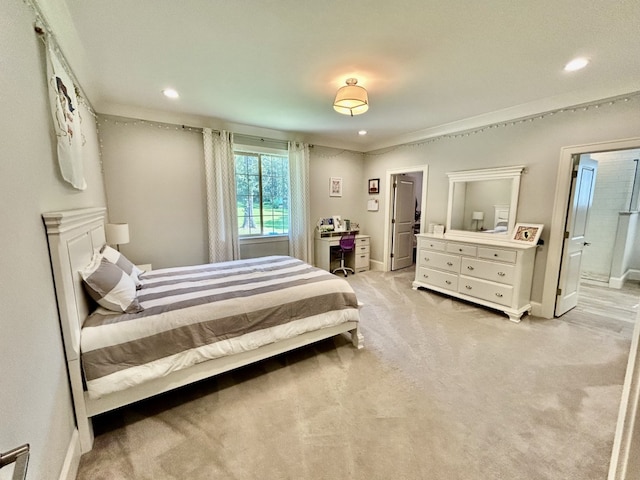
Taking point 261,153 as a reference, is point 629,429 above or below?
below

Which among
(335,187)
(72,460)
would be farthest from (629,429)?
(335,187)

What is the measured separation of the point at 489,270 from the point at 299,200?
305cm

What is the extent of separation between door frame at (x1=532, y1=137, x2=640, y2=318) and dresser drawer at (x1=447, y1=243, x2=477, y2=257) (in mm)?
799

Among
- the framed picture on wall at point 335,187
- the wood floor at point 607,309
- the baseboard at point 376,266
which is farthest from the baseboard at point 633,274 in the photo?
the framed picture on wall at point 335,187

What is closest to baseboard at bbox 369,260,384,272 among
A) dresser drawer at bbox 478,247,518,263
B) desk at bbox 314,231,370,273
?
desk at bbox 314,231,370,273

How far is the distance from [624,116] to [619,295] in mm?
2853

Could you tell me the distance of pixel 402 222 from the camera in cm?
552

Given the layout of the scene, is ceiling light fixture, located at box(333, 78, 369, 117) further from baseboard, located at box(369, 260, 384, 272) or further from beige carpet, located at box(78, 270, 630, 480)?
baseboard, located at box(369, 260, 384, 272)

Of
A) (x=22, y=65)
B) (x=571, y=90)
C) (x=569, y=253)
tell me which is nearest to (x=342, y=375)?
(x=22, y=65)

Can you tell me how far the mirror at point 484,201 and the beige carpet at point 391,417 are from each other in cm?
162

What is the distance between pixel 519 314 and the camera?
318 centimetres

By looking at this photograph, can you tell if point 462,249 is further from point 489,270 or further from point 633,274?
point 633,274

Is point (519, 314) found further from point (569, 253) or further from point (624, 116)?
point (624, 116)

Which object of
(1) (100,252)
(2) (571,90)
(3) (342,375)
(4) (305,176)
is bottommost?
(3) (342,375)
